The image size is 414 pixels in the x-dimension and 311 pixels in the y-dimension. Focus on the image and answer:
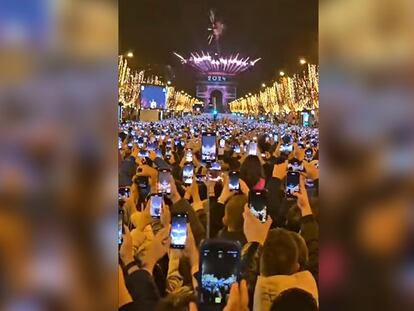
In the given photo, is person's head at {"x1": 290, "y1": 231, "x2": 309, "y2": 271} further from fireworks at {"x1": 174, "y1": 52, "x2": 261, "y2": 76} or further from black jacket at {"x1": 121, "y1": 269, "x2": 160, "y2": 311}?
fireworks at {"x1": 174, "y1": 52, "x2": 261, "y2": 76}

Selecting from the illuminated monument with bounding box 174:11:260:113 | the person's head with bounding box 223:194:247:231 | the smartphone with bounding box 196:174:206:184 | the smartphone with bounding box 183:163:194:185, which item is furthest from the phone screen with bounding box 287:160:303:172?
the illuminated monument with bounding box 174:11:260:113

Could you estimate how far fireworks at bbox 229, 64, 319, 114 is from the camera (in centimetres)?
2275

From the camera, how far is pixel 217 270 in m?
3.51

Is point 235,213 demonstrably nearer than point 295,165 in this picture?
A: Yes

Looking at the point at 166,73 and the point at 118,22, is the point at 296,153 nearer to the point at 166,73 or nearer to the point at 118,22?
the point at 118,22

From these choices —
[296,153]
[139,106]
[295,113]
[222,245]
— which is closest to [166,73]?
[295,113]

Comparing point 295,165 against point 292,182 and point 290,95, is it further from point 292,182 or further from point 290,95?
point 290,95

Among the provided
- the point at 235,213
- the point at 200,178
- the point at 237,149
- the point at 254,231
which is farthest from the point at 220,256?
the point at 237,149

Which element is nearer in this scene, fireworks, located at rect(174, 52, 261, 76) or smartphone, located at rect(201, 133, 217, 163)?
smartphone, located at rect(201, 133, 217, 163)

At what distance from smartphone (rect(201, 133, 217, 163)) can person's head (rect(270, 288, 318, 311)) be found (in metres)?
6.40

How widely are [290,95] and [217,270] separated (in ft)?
102

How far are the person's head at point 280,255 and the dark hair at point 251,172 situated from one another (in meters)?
4.29
